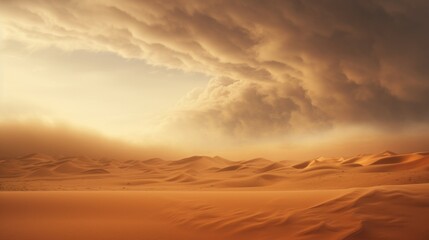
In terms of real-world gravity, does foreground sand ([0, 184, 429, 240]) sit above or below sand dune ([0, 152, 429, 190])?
below

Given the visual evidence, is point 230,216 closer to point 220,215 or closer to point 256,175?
point 220,215

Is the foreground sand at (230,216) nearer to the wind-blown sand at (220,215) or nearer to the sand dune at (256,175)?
the wind-blown sand at (220,215)

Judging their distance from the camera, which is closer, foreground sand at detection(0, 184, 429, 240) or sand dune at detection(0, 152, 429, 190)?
foreground sand at detection(0, 184, 429, 240)

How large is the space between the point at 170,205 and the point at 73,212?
171 cm

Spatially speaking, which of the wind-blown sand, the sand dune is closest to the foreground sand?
the wind-blown sand

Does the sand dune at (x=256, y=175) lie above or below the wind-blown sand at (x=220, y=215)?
above

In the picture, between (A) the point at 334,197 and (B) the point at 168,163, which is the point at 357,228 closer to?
(A) the point at 334,197

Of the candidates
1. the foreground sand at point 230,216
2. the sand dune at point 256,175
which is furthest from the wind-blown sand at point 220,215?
the sand dune at point 256,175

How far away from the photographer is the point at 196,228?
4496 millimetres

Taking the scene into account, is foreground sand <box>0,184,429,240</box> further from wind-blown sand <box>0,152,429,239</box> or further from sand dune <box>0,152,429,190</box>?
sand dune <box>0,152,429,190</box>

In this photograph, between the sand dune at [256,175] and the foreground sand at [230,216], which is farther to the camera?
the sand dune at [256,175]

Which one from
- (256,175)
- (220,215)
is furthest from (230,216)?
(256,175)

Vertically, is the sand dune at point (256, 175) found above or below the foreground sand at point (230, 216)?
above

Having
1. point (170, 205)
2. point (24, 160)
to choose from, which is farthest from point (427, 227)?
point (24, 160)
